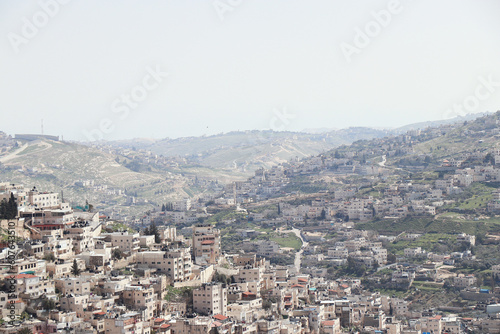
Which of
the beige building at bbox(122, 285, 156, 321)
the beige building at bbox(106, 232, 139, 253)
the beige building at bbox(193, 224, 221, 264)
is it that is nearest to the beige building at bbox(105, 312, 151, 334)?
the beige building at bbox(122, 285, 156, 321)

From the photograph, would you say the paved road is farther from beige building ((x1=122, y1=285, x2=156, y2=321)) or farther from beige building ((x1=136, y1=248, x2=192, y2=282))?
beige building ((x1=122, y1=285, x2=156, y2=321))

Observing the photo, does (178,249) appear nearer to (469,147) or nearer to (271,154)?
(469,147)

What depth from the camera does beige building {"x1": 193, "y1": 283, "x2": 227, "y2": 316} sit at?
3034 cm

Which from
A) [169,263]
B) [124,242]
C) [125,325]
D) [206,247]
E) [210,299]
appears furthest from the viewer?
[206,247]

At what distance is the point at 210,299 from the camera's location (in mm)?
30375

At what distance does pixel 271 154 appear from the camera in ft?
630

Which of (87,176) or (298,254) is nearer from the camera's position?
(298,254)

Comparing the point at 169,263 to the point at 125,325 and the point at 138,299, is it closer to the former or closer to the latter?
the point at 138,299

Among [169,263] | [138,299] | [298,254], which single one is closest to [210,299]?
[169,263]

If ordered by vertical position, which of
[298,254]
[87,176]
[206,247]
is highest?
[87,176]

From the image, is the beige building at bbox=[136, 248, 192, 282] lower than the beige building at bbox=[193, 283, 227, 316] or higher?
higher

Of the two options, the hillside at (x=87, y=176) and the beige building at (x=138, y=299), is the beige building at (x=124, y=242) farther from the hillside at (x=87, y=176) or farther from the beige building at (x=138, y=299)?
the hillside at (x=87, y=176)

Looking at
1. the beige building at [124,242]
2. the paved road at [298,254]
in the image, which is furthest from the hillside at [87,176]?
the beige building at [124,242]

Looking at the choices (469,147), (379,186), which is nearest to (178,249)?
(379,186)
